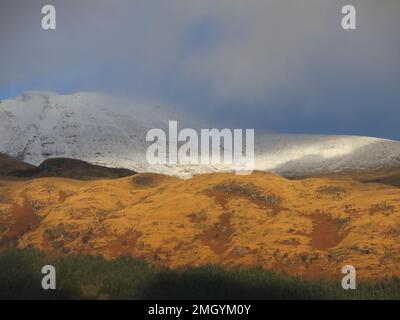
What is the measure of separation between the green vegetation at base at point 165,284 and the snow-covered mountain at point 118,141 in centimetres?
8020

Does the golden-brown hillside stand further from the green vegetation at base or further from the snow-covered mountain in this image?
the snow-covered mountain

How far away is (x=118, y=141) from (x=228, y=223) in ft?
320

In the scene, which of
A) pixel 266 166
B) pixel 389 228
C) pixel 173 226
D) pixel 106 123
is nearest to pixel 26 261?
pixel 173 226

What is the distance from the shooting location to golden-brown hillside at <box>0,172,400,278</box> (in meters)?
25.7

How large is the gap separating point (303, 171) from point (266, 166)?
12.8m

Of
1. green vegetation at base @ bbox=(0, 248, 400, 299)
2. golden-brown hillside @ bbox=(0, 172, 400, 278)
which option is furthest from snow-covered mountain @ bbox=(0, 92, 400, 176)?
green vegetation at base @ bbox=(0, 248, 400, 299)

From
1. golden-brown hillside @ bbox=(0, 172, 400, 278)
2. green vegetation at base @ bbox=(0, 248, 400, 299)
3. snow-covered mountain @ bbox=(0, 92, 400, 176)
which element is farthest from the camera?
snow-covered mountain @ bbox=(0, 92, 400, 176)

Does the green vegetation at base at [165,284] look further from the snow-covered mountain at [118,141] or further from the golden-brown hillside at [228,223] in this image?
the snow-covered mountain at [118,141]

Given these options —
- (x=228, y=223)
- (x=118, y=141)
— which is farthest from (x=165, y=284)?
(x=118, y=141)

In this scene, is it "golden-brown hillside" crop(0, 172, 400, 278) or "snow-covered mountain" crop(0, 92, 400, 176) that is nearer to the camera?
"golden-brown hillside" crop(0, 172, 400, 278)

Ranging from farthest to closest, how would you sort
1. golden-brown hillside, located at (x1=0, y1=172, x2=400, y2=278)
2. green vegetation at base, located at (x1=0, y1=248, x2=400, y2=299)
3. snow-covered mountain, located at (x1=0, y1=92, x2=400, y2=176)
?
1. snow-covered mountain, located at (x1=0, y1=92, x2=400, y2=176)
2. golden-brown hillside, located at (x1=0, y1=172, x2=400, y2=278)
3. green vegetation at base, located at (x1=0, y1=248, x2=400, y2=299)

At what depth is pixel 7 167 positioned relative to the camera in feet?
248

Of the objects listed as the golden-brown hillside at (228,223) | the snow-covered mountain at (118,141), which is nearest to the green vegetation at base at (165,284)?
the golden-brown hillside at (228,223)

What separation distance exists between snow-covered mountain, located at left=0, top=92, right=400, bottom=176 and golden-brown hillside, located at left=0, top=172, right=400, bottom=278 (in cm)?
6841
